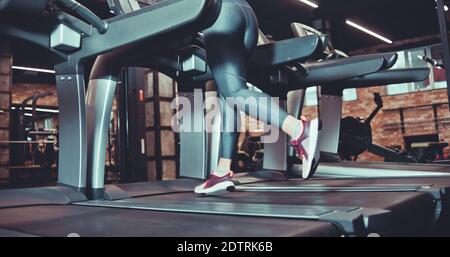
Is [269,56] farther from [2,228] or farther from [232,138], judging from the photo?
[2,228]

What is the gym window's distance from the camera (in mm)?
9023

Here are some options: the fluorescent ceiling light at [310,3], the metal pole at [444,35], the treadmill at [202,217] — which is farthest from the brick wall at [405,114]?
the treadmill at [202,217]

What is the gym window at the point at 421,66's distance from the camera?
9023 mm

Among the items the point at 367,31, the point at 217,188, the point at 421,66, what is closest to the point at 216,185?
the point at 217,188

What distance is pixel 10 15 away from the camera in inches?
54.7

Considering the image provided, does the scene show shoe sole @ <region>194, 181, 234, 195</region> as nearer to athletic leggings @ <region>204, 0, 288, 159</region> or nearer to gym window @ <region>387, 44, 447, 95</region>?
athletic leggings @ <region>204, 0, 288, 159</region>

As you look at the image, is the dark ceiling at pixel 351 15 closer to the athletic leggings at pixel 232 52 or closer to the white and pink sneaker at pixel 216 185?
the athletic leggings at pixel 232 52

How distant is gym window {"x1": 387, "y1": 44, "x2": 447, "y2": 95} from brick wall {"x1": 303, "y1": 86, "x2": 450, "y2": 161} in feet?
0.45

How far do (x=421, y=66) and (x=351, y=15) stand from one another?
3092 mm

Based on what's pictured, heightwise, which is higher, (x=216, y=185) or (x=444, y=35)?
(x=444, y=35)

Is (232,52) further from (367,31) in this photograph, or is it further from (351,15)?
(367,31)

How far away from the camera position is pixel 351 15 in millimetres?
7375

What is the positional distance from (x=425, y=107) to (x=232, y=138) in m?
8.49

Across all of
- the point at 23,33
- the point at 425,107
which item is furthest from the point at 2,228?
the point at 425,107
